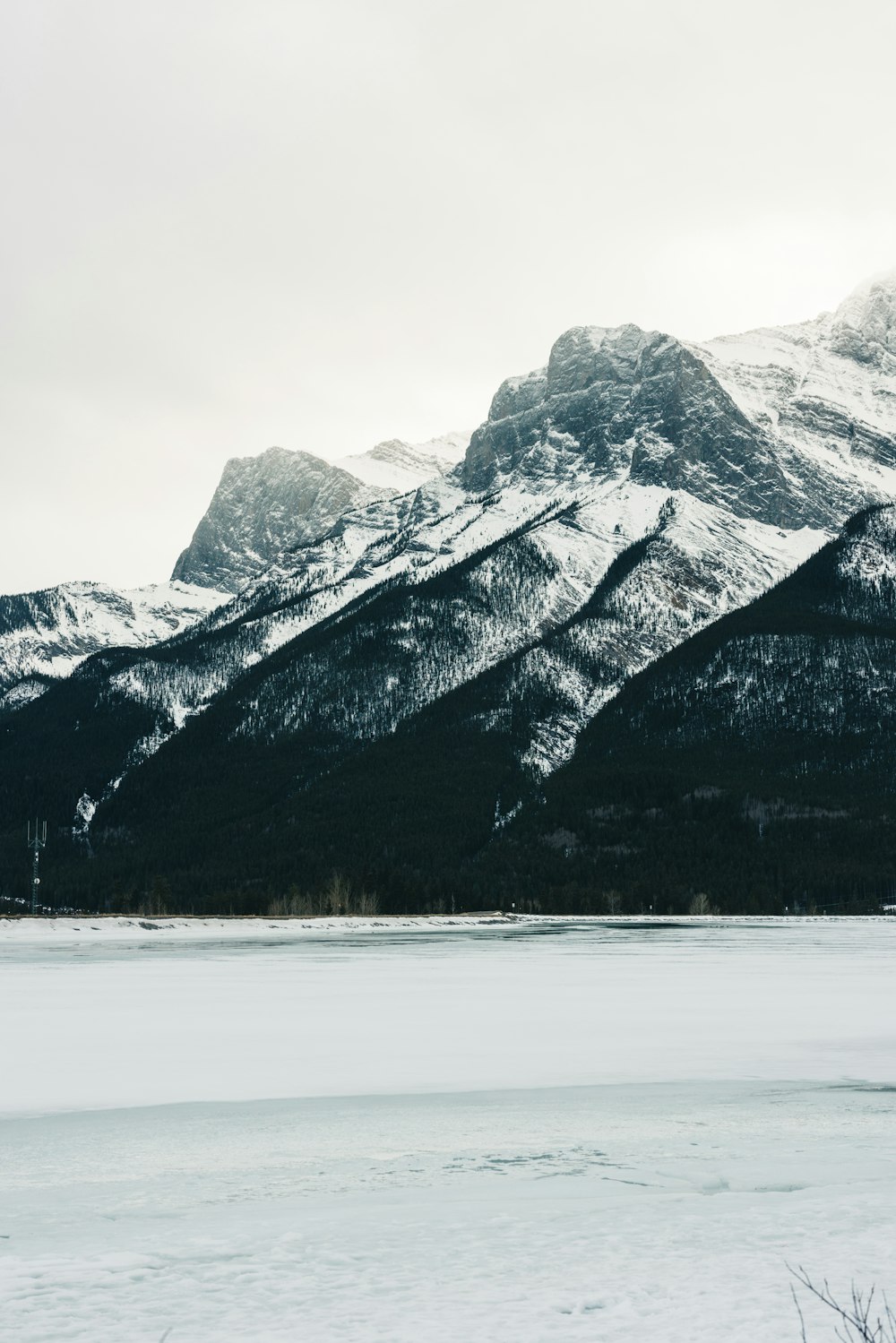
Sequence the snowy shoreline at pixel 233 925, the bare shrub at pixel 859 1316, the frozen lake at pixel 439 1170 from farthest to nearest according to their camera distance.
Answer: the snowy shoreline at pixel 233 925, the frozen lake at pixel 439 1170, the bare shrub at pixel 859 1316

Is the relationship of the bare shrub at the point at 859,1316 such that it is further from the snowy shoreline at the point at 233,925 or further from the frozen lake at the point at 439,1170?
the snowy shoreline at the point at 233,925

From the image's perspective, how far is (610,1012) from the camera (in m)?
44.7

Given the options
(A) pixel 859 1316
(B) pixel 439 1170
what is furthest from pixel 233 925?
(A) pixel 859 1316

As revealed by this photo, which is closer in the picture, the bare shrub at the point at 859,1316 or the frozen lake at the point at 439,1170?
the bare shrub at the point at 859,1316

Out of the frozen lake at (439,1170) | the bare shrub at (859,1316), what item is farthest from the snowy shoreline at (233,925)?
the bare shrub at (859,1316)

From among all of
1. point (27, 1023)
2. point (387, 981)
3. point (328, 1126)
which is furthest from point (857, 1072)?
point (387, 981)

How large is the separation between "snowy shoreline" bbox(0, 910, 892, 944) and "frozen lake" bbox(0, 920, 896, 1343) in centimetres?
8264

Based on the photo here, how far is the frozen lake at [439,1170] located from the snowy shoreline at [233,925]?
8264cm

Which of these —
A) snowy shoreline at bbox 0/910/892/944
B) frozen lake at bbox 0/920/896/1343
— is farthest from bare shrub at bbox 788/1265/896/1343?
snowy shoreline at bbox 0/910/892/944

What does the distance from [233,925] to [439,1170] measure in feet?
462

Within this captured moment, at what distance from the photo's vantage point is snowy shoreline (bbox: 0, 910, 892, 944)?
12419 centimetres

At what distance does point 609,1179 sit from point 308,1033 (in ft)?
69.6

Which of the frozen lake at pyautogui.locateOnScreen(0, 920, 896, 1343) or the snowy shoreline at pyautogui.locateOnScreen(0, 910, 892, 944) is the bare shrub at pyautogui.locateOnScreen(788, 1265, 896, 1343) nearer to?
the frozen lake at pyautogui.locateOnScreen(0, 920, 896, 1343)

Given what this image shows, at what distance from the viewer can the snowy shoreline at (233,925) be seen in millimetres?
124188
